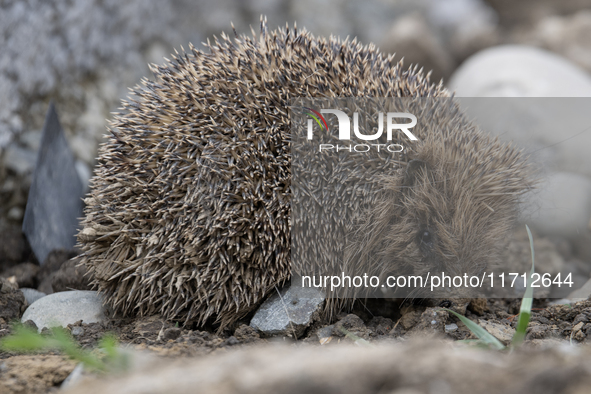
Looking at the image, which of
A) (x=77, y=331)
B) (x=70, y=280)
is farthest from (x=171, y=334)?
(x=70, y=280)

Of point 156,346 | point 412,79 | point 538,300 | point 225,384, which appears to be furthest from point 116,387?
point 538,300

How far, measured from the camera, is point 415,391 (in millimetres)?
1312

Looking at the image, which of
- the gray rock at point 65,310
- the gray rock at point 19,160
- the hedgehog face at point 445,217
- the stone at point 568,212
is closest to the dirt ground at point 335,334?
the gray rock at point 65,310

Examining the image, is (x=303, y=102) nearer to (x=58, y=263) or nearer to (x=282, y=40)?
(x=282, y=40)

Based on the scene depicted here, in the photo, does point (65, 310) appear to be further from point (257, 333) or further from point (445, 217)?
point (445, 217)

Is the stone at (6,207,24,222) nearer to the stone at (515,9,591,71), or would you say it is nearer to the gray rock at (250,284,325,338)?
the gray rock at (250,284,325,338)

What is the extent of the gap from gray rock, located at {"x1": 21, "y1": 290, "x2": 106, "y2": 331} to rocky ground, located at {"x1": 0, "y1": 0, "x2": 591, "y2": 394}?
2 centimetres

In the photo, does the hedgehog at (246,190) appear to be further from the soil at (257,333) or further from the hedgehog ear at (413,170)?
the soil at (257,333)

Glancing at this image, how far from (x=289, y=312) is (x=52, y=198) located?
2.41 metres

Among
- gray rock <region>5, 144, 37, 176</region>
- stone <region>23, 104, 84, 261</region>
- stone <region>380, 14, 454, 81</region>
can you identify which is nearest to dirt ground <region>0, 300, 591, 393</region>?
stone <region>23, 104, 84, 261</region>

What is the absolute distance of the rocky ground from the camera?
4.66ft

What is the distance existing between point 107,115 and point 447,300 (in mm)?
4502

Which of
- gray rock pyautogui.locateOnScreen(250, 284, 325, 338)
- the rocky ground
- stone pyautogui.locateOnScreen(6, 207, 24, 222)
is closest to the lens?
the rocky ground

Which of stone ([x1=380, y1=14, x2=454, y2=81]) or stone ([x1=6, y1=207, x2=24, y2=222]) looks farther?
stone ([x1=380, y1=14, x2=454, y2=81])
